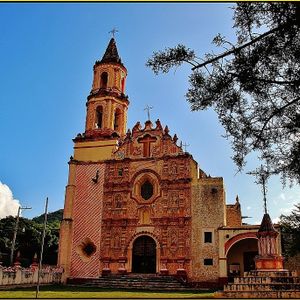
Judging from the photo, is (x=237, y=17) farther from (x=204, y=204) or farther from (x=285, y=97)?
(x=204, y=204)

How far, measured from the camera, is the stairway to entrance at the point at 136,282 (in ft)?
78.1

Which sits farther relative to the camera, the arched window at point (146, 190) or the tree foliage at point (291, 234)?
the arched window at point (146, 190)

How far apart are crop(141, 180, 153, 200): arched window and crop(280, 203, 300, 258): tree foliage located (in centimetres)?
934

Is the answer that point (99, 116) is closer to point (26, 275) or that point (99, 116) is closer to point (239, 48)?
point (26, 275)

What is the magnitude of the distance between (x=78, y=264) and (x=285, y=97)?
24487mm

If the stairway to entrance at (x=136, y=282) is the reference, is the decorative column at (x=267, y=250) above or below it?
above

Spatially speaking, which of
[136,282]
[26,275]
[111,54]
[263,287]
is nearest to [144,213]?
[136,282]

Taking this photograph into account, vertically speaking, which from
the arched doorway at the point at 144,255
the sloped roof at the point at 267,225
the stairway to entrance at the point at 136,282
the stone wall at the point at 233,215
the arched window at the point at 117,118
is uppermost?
the arched window at the point at 117,118

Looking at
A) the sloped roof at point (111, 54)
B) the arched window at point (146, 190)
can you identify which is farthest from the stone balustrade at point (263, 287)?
the sloped roof at point (111, 54)

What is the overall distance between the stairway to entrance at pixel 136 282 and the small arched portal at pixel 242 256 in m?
4.29

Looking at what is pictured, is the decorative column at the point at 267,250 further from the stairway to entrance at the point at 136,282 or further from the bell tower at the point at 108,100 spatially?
the bell tower at the point at 108,100

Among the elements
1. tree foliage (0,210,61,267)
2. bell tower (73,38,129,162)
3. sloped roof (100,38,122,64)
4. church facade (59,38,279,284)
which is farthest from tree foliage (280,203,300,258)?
tree foliage (0,210,61,267)

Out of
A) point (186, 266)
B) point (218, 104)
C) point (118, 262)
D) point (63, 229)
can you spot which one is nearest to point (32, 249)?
point (63, 229)

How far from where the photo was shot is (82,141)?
30.5 meters
